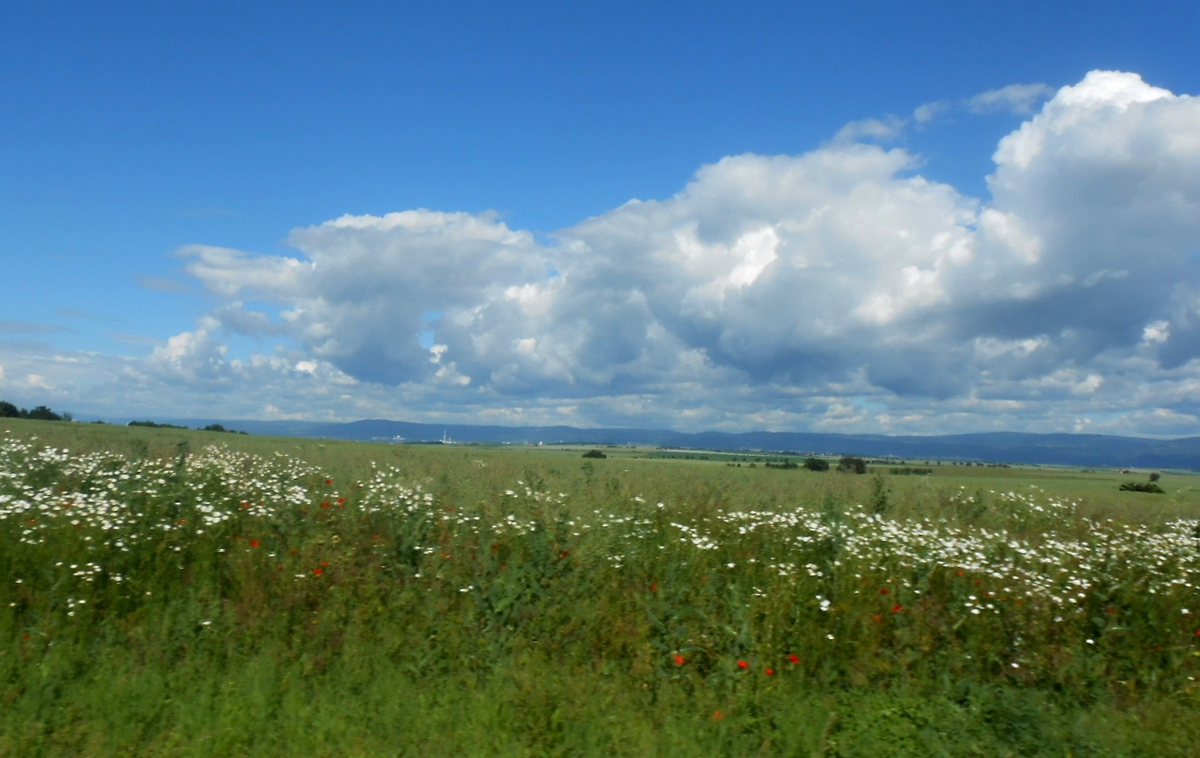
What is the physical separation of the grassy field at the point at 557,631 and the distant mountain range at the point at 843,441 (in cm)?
8208

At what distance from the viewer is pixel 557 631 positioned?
7.12 metres

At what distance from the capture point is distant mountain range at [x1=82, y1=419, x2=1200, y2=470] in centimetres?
9688

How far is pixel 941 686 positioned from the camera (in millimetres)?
6492

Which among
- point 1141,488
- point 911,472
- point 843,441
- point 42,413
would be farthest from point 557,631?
point 843,441

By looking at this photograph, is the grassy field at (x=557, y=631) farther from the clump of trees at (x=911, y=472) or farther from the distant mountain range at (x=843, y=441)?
the distant mountain range at (x=843, y=441)

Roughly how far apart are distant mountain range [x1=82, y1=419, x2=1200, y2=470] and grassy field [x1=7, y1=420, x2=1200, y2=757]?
8208 cm

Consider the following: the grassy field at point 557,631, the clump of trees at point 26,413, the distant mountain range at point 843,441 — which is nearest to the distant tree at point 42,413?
the clump of trees at point 26,413

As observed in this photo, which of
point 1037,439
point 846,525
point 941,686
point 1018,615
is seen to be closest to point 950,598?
point 1018,615

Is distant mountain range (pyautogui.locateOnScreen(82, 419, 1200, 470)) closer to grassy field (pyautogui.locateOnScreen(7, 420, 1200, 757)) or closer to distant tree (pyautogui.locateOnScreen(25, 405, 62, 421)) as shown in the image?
distant tree (pyautogui.locateOnScreen(25, 405, 62, 421))

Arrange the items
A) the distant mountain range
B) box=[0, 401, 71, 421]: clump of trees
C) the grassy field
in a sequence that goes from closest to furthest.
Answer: the grassy field → box=[0, 401, 71, 421]: clump of trees → the distant mountain range

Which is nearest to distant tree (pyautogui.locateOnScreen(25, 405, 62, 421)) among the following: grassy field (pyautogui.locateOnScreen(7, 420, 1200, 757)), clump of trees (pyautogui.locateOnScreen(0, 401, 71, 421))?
clump of trees (pyautogui.locateOnScreen(0, 401, 71, 421))

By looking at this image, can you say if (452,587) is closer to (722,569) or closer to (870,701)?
(722,569)

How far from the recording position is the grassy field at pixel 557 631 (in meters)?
5.58

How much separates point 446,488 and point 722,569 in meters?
5.61
